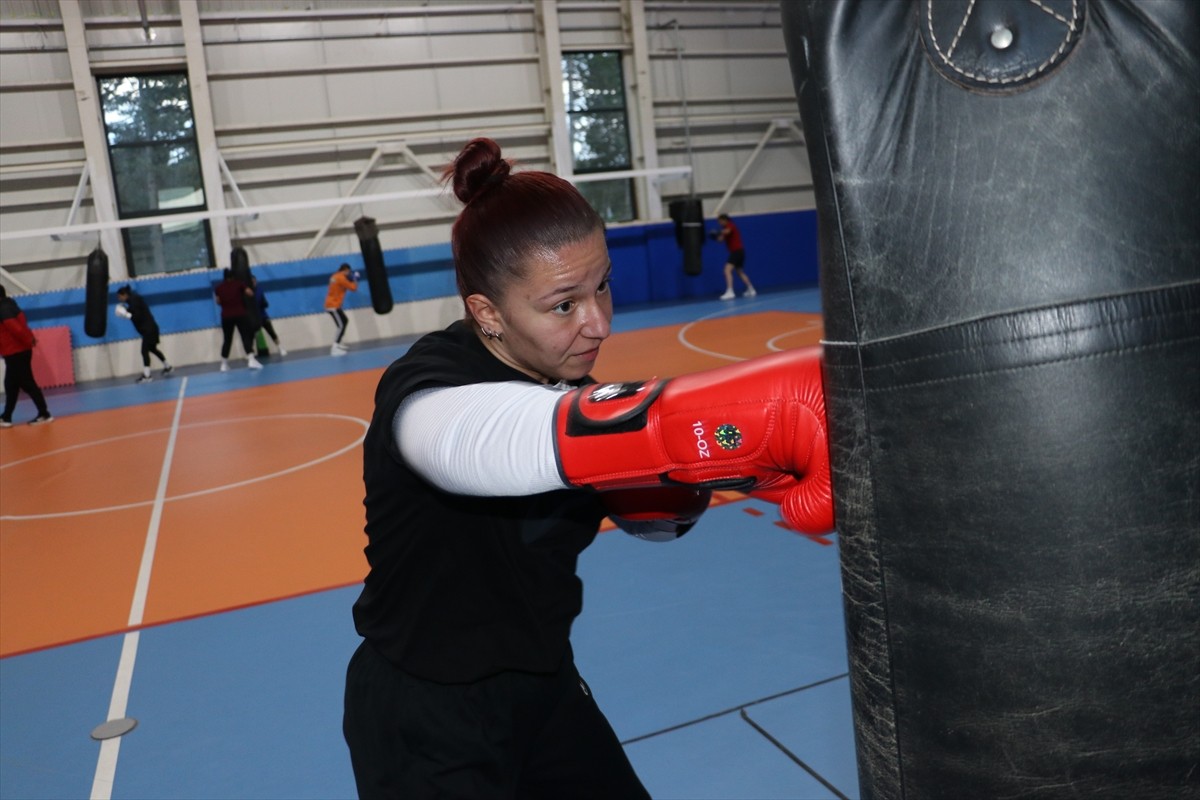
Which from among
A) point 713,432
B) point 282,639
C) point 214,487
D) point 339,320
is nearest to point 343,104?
point 339,320

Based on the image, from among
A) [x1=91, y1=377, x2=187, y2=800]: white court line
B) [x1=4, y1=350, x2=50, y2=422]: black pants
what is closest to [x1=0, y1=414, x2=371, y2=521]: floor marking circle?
[x1=91, y1=377, x2=187, y2=800]: white court line

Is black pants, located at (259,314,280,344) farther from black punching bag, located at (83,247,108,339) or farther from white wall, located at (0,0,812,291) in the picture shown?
black punching bag, located at (83,247,108,339)

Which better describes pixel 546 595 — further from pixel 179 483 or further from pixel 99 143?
pixel 99 143

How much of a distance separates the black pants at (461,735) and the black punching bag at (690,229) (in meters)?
16.3

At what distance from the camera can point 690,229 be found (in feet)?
57.4

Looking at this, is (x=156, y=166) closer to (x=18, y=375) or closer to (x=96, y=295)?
(x=96, y=295)

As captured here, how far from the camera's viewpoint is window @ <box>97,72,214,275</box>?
15.4m

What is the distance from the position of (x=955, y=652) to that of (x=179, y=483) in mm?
7197

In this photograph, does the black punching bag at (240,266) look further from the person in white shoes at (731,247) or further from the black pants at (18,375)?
the person in white shoes at (731,247)

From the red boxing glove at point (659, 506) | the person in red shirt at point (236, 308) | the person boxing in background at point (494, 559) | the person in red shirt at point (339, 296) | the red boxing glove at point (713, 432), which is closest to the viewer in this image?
the red boxing glove at point (713, 432)

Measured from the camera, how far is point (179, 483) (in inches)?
281

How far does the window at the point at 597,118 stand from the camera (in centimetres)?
1794

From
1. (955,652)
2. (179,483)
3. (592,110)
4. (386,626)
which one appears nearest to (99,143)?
(592,110)

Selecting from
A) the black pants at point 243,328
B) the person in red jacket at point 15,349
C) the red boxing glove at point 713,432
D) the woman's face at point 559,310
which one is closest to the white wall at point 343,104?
the black pants at point 243,328
